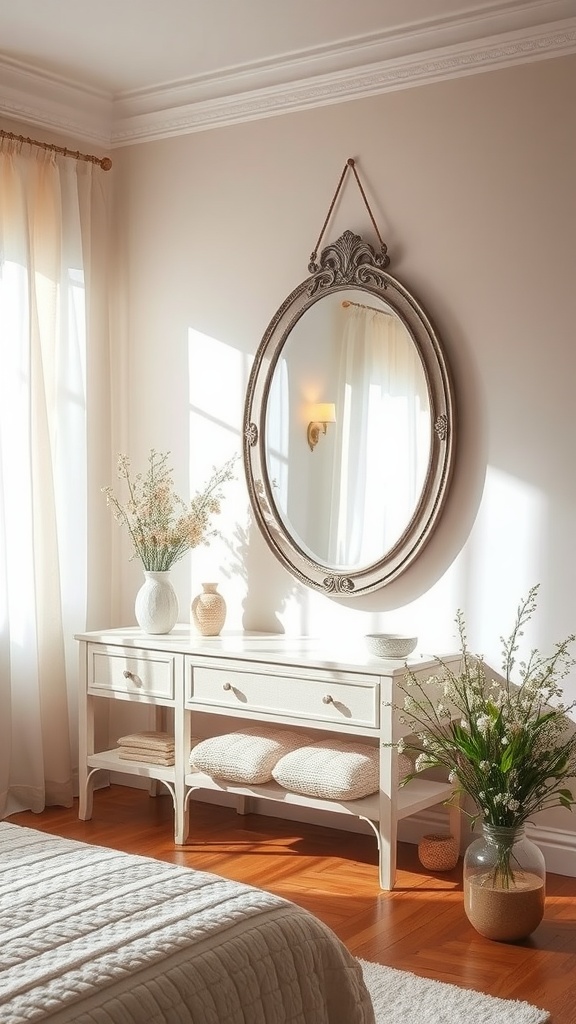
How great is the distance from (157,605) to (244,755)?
0.75 metres

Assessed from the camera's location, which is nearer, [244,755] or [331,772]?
[331,772]

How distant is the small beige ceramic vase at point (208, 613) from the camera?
4242 millimetres

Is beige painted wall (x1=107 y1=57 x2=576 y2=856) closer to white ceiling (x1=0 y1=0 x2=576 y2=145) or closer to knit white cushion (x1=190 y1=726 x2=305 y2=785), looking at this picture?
white ceiling (x1=0 y1=0 x2=576 y2=145)

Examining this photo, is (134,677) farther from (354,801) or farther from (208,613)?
(354,801)

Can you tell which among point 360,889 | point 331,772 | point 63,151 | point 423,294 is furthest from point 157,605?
point 63,151

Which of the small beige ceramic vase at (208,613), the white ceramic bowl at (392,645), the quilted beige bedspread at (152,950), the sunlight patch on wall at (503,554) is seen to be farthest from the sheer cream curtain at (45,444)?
the quilted beige bedspread at (152,950)

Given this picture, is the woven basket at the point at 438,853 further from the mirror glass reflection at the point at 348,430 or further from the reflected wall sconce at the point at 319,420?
the reflected wall sconce at the point at 319,420

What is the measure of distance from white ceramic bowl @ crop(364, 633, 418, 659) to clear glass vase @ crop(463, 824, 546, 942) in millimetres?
682

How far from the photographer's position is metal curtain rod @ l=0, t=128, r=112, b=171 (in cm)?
441

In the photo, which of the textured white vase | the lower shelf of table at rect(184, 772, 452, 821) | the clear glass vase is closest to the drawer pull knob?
the textured white vase

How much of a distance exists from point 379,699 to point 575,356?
130 cm

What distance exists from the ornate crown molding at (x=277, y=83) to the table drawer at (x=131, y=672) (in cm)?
217

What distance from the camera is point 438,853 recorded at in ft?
12.1

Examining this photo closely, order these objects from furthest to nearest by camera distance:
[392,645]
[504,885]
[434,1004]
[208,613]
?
1. [208,613]
2. [392,645]
3. [504,885]
4. [434,1004]
